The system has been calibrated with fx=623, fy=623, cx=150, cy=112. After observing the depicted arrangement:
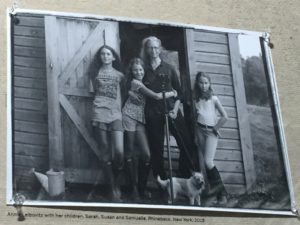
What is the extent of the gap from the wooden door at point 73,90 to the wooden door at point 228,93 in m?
1.42

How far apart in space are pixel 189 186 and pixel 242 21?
3.14 metres

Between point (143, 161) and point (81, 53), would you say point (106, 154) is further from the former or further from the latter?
point (81, 53)

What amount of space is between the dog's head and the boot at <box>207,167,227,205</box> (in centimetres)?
15

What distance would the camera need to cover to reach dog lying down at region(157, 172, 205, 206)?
30.9ft

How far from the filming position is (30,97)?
9.23 metres

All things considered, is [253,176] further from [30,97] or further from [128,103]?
[30,97]

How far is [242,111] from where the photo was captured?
10281 millimetres

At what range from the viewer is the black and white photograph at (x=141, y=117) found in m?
9.09

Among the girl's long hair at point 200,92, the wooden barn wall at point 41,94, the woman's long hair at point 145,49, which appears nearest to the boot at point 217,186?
the wooden barn wall at point 41,94

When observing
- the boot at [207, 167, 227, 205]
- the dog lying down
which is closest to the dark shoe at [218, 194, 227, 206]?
the boot at [207, 167, 227, 205]

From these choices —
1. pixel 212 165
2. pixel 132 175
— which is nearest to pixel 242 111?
pixel 212 165

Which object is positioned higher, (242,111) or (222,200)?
(242,111)

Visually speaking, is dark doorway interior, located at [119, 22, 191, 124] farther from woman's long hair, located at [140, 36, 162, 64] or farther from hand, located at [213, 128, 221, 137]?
hand, located at [213, 128, 221, 137]

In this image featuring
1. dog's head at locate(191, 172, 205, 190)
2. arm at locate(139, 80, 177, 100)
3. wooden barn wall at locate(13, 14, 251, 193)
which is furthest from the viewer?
arm at locate(139, 80, 177, 100)
